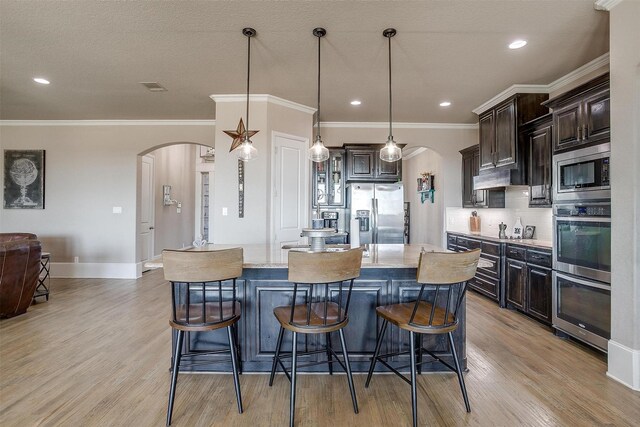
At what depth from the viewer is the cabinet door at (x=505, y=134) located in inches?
158

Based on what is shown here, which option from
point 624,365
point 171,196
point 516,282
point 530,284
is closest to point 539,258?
point 530,284

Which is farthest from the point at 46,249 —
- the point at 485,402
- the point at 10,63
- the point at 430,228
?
the point at 430,228

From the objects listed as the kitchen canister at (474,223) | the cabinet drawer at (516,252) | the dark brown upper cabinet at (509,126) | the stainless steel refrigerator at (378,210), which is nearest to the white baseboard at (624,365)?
the cabinet drawer at (516,252)

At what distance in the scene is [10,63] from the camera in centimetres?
344

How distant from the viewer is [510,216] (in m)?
4.68

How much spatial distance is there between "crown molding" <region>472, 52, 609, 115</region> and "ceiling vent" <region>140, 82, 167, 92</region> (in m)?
4.34

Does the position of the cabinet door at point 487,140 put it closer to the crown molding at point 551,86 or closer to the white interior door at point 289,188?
the crown molding at point 551,86

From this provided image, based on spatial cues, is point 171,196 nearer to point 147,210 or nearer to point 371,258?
point 147,210

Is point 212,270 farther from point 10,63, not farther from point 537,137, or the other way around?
point 537,137

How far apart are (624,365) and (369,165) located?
401 centimetres

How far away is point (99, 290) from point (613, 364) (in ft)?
19.6

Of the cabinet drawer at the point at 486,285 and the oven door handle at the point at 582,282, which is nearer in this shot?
the oven door handle at the point at 582,282

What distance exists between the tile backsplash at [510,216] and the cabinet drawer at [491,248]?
1.85 ft

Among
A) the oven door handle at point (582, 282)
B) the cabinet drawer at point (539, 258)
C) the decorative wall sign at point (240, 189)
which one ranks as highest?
the decorative wall sign at point (240, 189)
